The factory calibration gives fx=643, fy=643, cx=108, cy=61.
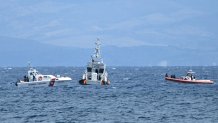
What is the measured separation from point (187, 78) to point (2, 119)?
79.1 metres

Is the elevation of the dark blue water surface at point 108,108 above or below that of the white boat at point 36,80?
below

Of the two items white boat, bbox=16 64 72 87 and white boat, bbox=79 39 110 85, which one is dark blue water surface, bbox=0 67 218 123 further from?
white boat, bbox=16 64 72 87

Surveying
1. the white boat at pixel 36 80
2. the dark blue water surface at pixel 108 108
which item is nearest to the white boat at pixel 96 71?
the white boat at pixel 36 80

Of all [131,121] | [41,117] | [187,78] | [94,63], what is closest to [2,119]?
[41,117]

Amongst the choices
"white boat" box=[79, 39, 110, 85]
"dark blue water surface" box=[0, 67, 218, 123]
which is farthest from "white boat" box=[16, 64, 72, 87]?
"dark blue water surface" box=[0, 67, 218, 123]

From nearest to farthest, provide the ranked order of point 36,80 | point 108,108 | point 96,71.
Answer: point 108,108 → point 96,71 → point 36,80

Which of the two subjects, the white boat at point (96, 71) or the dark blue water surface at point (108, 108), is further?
the white boat at point (96, 71)

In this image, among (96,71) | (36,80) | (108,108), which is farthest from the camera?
(36,80)

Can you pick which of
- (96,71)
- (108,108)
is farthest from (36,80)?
(108,108)

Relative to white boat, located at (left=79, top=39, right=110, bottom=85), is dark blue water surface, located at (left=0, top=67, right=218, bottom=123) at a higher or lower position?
lower

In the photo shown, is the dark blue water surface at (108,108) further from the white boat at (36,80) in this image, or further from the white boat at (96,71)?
the white boat at (36,80)

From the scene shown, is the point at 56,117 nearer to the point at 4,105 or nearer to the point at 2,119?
Answer: the point at 2,119

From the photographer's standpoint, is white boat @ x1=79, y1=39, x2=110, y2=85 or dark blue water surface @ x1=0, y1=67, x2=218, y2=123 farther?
white boat @ x1=79, y1=39, x2=110, y2=85

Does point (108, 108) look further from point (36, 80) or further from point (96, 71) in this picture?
point (36, 80)
